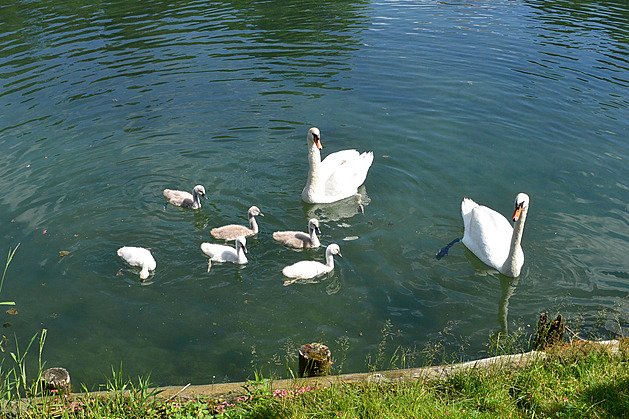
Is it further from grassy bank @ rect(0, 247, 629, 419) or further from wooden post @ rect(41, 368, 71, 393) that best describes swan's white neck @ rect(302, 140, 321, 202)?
wooden post @ rect(41, 368, 71, 393)

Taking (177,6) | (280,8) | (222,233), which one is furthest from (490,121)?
(177,6)

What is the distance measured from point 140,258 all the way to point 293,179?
3.68m

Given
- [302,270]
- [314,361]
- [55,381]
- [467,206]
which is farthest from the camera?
[467,206]

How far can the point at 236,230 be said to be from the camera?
29.8ft

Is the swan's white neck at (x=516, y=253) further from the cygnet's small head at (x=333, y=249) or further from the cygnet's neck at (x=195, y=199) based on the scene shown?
the cygnet's neck at (x=195, y=199)

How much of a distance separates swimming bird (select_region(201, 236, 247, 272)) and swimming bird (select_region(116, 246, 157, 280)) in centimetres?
80

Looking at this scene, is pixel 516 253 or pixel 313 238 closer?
pixel 516 253

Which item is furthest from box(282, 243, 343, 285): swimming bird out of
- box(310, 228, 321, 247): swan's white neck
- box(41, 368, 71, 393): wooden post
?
box(41, 368, 71, 393): wooden post

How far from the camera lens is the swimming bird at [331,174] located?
993 centimetres

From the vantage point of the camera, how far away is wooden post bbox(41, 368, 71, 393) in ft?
16.6

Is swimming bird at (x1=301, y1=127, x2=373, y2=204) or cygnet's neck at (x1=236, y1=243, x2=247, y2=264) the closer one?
cygnet's neck at (x1=236, y1=243, x2=247, y2=264)

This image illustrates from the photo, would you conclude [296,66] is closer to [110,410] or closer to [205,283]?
[205,283]

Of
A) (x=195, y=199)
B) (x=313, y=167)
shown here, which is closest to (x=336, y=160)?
(x=313, y=167)

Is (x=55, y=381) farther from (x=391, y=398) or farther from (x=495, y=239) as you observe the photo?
→ (x=495, y=239)
